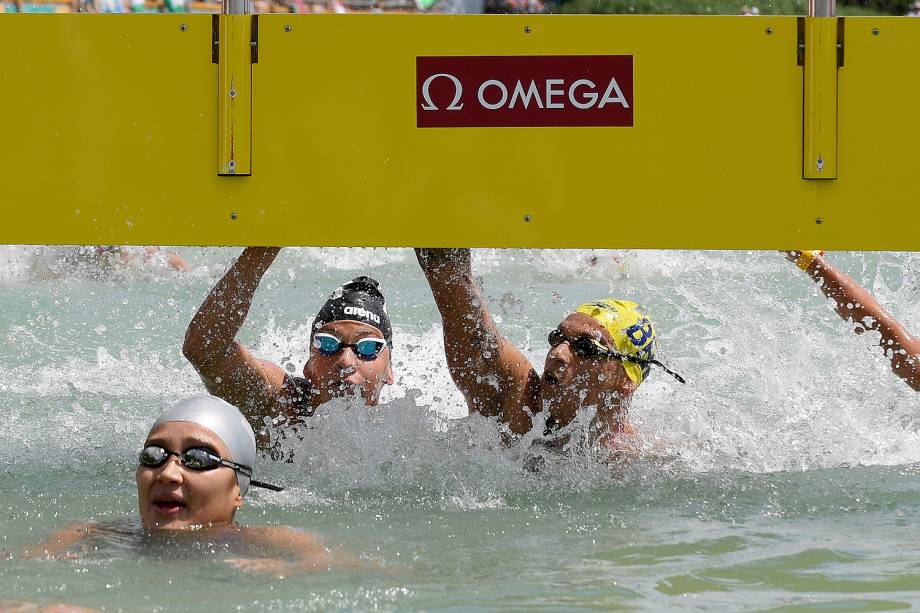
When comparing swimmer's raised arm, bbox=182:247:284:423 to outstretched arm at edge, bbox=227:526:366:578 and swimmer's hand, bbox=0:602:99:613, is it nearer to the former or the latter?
outstretched arm at edge, bbox=227:526:366:578

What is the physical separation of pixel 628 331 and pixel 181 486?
1976mm

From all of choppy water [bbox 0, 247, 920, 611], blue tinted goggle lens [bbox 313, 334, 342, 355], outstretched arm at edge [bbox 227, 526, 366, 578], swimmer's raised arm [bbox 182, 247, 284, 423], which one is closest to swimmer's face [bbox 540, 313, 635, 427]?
choppy water [bbox 0, 247, 920, 611]

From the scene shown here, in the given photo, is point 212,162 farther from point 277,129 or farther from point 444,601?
point 444,601

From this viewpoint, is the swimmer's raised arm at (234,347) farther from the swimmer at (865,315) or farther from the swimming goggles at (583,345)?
the swimmer at (865,315)

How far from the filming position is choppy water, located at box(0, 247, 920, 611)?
360cm

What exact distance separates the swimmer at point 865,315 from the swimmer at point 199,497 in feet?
6.95

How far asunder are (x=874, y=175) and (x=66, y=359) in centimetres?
552

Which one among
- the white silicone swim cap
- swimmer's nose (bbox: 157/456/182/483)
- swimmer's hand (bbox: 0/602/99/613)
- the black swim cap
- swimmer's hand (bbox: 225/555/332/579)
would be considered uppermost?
the black swim cap

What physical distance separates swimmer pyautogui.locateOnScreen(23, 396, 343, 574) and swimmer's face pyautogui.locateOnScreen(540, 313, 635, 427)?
4.11 feet

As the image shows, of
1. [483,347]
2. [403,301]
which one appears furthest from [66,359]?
[483,347]

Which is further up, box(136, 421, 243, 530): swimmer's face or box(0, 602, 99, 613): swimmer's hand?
box(136, 421, 243, 530): swimmer's face

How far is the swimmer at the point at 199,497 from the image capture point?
3910mm

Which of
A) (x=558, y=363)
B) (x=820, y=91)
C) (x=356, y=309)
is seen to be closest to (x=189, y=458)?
(x=356, y=309)

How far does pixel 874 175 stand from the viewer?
3.84m
